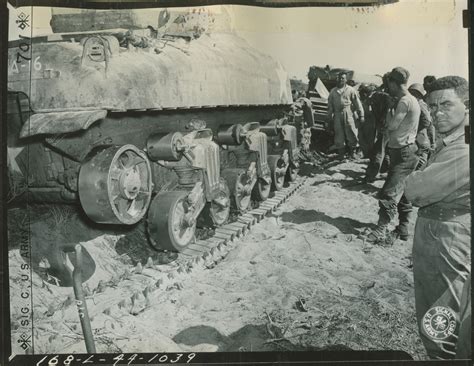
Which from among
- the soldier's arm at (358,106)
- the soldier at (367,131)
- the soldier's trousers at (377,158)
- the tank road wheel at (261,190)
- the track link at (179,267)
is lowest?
the track link at (179,267)

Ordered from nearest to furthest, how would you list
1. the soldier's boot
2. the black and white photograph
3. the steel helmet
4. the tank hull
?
1. the tank hull
2. the black and white photograph
3. the steel helmet
4. the soldier's boot

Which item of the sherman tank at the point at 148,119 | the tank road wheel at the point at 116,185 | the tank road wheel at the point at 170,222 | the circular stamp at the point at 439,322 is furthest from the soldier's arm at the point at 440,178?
the tank road wheel at the point at 116,185

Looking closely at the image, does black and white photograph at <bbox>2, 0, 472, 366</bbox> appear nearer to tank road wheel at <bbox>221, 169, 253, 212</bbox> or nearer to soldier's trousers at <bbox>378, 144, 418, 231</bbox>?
soldier's trousers at <bbox>378, 144, 418, 231</bbox>

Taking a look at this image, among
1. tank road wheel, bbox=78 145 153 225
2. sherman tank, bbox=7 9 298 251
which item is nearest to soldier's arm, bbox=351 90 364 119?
sherman tank, bbox=7 9 298 251

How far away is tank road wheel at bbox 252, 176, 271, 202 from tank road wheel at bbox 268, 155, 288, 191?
0.08 m

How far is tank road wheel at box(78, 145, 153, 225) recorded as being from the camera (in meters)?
2.29

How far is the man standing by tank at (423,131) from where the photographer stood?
2572mm

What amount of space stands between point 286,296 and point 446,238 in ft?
2.97

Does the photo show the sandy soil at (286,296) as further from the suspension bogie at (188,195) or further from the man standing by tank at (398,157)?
the suspension bogie at (188,195)

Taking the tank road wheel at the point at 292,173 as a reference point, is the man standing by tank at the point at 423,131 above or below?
above

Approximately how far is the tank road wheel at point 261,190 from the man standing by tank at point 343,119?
0.48 metres

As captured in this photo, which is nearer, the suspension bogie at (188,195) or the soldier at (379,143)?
the suspension bogie at (188,195)

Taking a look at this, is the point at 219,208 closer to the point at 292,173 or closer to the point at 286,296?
the point at 292,173

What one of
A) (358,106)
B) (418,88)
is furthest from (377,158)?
(418,88)
